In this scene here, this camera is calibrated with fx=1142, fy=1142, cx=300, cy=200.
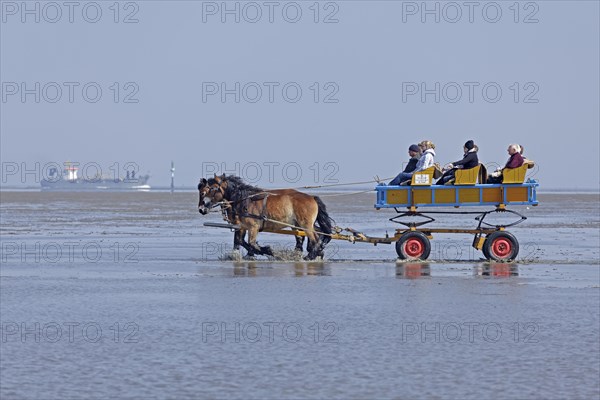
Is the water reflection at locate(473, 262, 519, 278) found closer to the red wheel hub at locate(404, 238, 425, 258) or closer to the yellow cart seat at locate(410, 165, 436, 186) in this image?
the red wheel hub at locate(404, 238, 425, 258)

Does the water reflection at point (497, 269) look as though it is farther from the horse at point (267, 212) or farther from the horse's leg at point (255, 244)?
the horse's leg at point (255, 244)

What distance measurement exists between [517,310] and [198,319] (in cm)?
388

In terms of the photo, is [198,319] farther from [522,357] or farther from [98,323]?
[522,357]

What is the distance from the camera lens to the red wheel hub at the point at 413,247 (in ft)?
70.0

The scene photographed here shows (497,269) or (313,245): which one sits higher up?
(313,245)

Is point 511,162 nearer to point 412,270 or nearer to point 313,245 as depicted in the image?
point 412,270

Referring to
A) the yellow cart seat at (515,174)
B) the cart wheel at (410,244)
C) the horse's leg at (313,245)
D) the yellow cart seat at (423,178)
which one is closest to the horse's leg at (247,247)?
the horse's leg at (313,245)

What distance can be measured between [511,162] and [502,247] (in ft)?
5.48

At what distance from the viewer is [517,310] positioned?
546 inches

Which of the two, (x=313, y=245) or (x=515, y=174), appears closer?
(x=515, y=174)

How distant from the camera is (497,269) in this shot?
64.8 feet

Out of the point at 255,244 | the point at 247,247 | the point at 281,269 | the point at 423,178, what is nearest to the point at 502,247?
the point at 423,178

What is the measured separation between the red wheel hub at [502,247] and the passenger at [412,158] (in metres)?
2.07

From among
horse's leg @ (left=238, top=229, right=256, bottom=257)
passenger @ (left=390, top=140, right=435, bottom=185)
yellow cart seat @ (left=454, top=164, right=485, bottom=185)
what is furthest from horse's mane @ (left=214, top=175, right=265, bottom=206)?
yellow cart seat @ (left=454, top=164, right=485, bottom=185)
